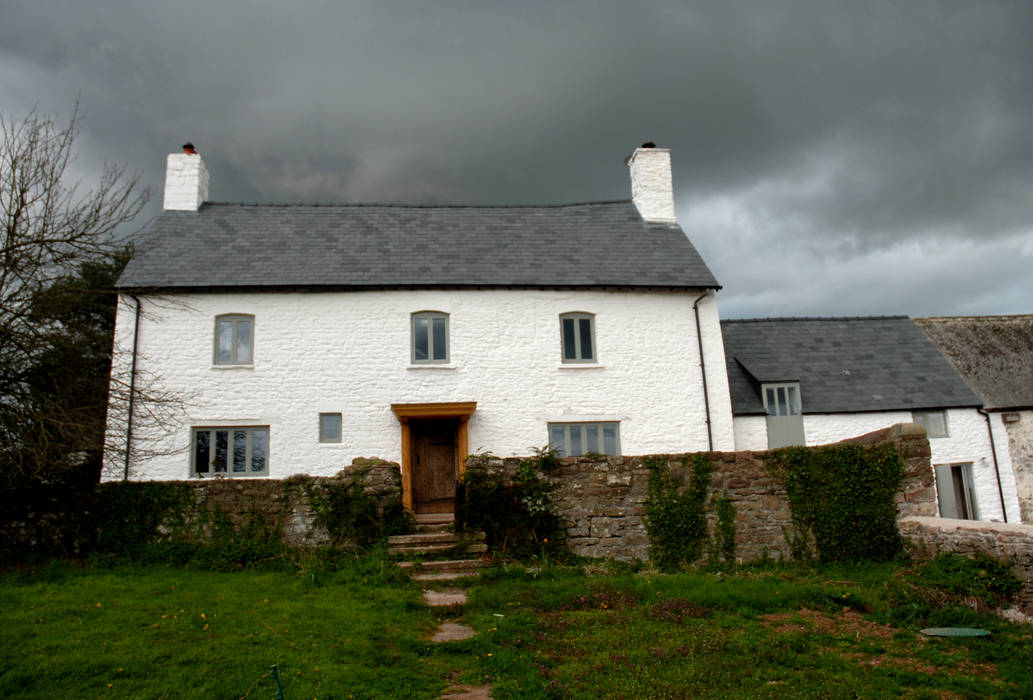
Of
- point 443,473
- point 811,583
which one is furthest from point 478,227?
point 811,583

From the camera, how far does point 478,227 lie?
2055cm

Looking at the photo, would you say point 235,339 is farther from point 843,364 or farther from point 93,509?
point 843,364

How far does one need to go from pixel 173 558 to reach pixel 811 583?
395 inches

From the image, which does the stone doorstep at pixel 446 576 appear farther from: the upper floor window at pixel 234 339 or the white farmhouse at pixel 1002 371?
the white farmhouse at pixel 1002 371

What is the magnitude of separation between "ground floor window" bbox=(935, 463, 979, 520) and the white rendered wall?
669cm

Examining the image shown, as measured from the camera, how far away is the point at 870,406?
19.8m

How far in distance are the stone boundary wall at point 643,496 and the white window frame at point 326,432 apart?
5.94 m

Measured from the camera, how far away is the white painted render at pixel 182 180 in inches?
795

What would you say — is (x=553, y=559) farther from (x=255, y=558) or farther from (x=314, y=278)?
(x=314, y=278)

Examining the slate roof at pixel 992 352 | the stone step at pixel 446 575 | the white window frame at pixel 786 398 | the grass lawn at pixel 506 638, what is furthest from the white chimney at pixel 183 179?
the slate roof at pixel 992 352

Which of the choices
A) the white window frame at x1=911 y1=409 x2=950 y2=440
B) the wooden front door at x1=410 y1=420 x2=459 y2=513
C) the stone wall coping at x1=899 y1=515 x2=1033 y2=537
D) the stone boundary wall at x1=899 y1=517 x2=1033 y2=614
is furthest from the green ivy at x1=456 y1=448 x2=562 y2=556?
the white window frame at x1=911 y1=409 x2=950 y2=440

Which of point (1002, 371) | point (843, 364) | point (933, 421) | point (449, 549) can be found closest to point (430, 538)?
point (449, 549)

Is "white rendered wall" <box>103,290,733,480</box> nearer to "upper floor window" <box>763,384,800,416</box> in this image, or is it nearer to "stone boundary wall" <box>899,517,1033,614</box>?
"upper floor window" <box>763,384,800,416</box>

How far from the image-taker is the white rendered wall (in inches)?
654
